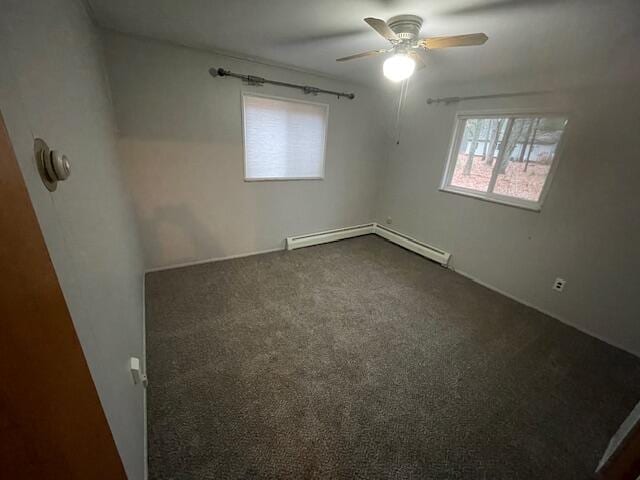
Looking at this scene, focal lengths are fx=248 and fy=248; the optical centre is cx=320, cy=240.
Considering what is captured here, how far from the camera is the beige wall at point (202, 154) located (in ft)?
7.49

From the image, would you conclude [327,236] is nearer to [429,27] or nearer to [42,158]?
[429,27]

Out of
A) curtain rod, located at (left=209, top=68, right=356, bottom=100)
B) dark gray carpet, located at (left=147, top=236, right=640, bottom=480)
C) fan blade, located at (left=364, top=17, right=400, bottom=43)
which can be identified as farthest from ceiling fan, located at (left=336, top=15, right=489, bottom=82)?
dark gray carpet, located at (left=147, top=236, right=640, bottom=480)

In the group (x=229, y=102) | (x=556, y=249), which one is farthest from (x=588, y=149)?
(x=229, y=102)

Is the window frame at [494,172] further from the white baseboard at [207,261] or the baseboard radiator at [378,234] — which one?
the white baseboard at [207,261]

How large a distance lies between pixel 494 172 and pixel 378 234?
6.37 feet

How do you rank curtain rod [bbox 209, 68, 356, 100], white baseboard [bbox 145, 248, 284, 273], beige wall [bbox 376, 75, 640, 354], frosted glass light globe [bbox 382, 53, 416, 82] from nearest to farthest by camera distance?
frosted glass light globe [bbox 382, 53, 416, 82] → beige wall [bbox 376, 75, 640, 354] → curtain rod [bbox 209, 68, 356, 100] → white baseboard [bbox 145, 248, 284, 273]

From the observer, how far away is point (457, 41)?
1.48 metres

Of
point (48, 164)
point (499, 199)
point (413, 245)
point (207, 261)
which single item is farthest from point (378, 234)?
point (48, 164)

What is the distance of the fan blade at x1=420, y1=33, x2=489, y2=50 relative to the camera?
1378 mm

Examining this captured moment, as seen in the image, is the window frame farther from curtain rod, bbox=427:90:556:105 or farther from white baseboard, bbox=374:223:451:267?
white baseboard, bbox=374:223:451:267

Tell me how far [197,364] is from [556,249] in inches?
132

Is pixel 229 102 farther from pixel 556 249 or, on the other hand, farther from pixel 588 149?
pixel 556 249

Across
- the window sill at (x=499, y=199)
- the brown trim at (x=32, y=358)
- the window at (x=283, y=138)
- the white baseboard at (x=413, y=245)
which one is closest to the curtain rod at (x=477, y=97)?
the window sill at (x=499, y=199)

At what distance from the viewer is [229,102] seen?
2.66 meters
